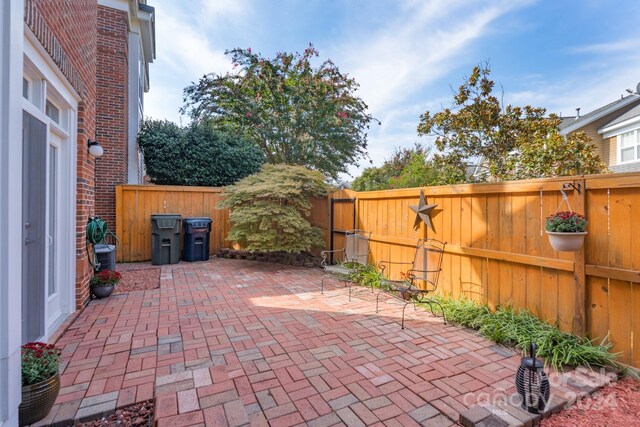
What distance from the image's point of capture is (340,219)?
21.3 feet

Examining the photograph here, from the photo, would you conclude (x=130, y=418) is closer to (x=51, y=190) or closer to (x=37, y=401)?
(x=37, y=401)

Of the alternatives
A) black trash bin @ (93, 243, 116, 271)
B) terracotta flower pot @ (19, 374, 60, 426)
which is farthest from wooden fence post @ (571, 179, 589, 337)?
black trash bin @ (93, 243, 116, 271)

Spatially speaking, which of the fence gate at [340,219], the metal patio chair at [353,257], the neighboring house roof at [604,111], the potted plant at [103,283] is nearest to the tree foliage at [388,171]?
the neighboring house roof at [604,111]

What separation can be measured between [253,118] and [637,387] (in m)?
12.5

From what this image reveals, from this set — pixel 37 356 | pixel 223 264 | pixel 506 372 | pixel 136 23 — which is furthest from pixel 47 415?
pixel 136 23

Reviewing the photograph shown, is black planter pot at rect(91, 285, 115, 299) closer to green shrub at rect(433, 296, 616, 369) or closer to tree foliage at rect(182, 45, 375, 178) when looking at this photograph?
green shrub at rect(433, 296, 616, 369)

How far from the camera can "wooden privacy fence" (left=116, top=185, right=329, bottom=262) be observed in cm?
718

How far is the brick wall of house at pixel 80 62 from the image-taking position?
2.67 m

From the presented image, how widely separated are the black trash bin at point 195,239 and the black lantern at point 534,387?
6716 millimetres

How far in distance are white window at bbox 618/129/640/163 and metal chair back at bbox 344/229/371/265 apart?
12371mm

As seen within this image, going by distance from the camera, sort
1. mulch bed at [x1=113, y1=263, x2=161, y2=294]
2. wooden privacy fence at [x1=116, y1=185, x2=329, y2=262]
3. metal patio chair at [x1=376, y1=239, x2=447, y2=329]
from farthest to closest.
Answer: wooden privacy fence at [x1=116, y1=185, x2=329, y2=262], mulch bed at [x1=113, y1=263, x2=161, y2=294], metal patio chair at [x1=376, y1=239, x2=447, y2=329]

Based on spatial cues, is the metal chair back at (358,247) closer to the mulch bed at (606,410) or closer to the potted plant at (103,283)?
the mulch bed at (606,410)

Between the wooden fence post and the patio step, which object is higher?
the wooden fence post

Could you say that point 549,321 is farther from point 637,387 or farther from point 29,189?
point 29,189
